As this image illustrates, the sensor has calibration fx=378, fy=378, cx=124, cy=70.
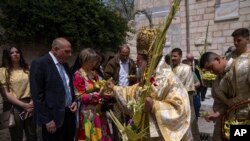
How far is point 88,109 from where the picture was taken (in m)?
4.89

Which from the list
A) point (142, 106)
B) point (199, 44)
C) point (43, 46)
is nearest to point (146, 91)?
point (142, 106)

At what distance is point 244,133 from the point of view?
11.1ft

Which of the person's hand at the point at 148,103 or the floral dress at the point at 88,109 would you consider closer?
the person's hand at the point at 148,103

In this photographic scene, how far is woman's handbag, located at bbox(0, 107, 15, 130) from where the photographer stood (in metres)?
4.89

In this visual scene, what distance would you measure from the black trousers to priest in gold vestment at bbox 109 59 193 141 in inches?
54.2

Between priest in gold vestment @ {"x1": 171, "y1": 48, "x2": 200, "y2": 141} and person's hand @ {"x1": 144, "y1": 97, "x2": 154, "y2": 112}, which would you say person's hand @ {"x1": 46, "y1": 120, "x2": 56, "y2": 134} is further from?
priest in gold vestment @ {"x1": 171, "y1": 48, "x2": 200, "y2": 141}

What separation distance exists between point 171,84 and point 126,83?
9.84 feet

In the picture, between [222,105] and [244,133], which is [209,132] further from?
[244,133]

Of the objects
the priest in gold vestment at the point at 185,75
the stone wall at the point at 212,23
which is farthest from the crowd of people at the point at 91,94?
the stone wall at the point at 212,23

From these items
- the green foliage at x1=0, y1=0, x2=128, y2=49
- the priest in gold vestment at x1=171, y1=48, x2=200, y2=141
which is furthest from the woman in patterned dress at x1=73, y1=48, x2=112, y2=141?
the green foliage at x1=0, y1=0, x2=128, y2=49

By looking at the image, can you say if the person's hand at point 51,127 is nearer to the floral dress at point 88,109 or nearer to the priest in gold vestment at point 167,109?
the floral dress at point 88,109

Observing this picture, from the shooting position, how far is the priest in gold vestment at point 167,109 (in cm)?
340

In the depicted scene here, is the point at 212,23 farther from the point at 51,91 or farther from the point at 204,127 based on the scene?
the point at 51,91

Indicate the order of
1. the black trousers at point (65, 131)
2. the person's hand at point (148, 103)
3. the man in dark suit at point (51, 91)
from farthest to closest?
the black trousers at point (65, 131) → the man in dark suit at point (51, 91) → the person's hand at point (148, 103)
